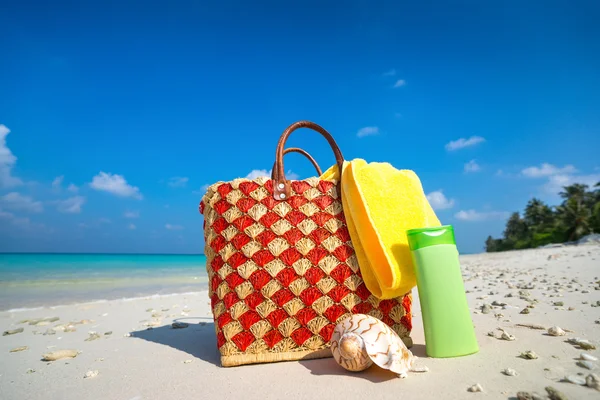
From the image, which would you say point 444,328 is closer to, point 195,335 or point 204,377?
point 204,377

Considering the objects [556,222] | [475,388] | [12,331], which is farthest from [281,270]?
[556,222]

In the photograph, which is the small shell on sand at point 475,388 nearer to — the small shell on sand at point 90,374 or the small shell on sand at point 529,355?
the small shell on sand at point 529,355

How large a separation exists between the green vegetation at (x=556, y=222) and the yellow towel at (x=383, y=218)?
4622cm

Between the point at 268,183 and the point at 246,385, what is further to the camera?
the point at 268,183

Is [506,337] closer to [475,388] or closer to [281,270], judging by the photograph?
[475,388]

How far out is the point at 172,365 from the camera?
232 centimetres

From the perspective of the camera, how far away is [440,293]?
2.11 meters

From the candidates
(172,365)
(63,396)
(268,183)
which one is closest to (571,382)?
(268,183)

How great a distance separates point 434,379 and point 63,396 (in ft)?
6.54

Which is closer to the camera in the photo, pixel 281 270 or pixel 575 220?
pixel 281 270

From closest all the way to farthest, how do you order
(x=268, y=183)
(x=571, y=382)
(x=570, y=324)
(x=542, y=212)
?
(x=571, y=382)
(x=268, y=183)
(x=570, y=324)
(x=542, y=212)

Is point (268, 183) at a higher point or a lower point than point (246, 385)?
higher

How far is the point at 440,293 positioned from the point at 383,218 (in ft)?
1.88

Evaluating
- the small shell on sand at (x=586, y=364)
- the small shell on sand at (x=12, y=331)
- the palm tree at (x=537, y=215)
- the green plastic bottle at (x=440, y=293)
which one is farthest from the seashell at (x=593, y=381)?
the palm tree at (x=537, y=215)
